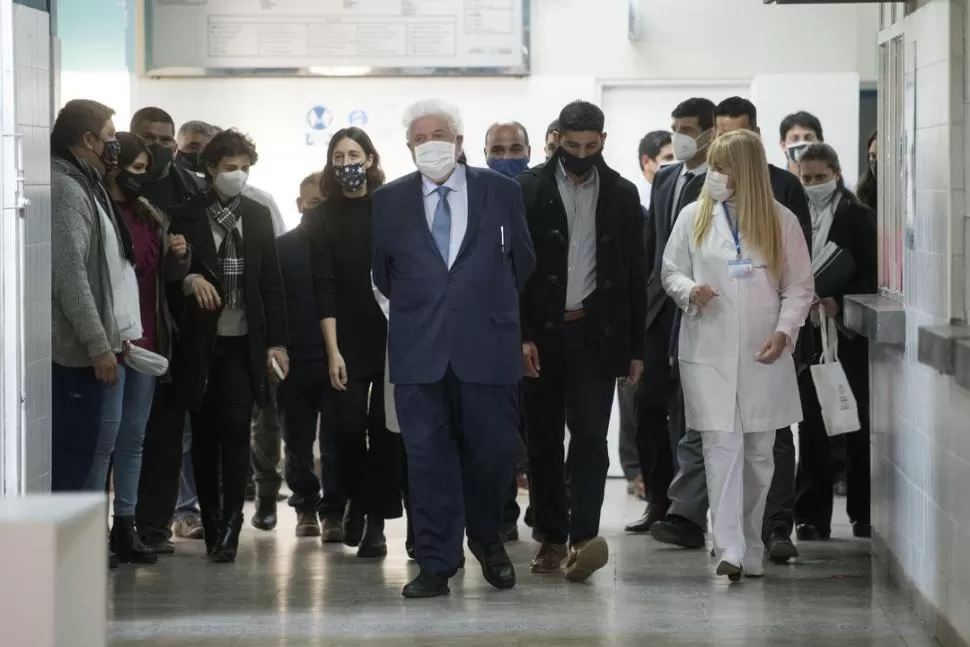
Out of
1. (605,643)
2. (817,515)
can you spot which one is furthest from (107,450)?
(817,515)

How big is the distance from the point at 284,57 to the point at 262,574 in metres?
3.69

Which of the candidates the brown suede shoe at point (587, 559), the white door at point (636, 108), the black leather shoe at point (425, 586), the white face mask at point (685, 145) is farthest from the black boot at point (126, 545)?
the white door at point (636, 108)

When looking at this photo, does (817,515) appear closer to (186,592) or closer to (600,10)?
(186,592)

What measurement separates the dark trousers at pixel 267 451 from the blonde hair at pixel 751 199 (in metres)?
2.58

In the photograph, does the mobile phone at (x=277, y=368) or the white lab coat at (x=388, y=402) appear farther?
the mobile phone at (x=277, y=368)

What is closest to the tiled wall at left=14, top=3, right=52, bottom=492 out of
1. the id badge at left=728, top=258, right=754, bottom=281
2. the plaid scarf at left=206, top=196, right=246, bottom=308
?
the plaid scarf at left=206, top=196, right=246, bottom=308

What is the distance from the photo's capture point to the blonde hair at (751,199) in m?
6.02

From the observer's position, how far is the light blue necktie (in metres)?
5.88

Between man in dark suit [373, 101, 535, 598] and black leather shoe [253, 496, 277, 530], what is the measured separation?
72.2 inches

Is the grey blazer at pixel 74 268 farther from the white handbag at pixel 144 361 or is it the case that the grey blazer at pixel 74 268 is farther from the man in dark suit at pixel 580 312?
the man in dark suit at pixel 580 312

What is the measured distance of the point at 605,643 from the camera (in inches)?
202

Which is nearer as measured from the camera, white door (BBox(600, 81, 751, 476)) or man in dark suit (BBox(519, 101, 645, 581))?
man in dark suit (BBox(519, 101, 645, 581))

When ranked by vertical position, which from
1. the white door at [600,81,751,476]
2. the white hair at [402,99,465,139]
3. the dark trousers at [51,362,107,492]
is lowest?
the dark trousers at [51,362,107,492]

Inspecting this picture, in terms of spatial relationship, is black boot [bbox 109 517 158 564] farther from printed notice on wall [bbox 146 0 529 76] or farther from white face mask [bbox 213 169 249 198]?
printed notice on wall [bbox 146 0 529 76]
